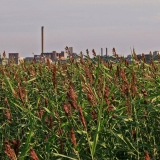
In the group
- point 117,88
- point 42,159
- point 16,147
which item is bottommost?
point 42,159

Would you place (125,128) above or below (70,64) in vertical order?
below

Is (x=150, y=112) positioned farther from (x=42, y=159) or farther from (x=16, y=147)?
(x=16, y=147)

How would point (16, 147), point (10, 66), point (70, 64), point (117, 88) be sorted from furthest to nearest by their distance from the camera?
1. point (10, 66)
2. point (70, 64)
3. point (117, 88)
4. point (16, 147)

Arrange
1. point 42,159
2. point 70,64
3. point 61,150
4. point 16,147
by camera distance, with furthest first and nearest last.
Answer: point 70,64 → point 42,159 → point 61,150 → point 16,147

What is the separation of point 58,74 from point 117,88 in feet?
8.16

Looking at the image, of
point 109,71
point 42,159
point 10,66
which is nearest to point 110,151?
point 42,159

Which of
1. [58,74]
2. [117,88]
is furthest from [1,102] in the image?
[117,88]

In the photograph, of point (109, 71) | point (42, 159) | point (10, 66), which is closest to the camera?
point (42, 159)

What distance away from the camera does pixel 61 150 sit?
3.69 meters

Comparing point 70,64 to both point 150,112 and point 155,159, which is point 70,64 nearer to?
point 150,112

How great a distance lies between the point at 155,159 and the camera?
3.79 metres

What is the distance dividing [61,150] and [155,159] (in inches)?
28.8

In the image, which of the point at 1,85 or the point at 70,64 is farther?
the point at 70,64

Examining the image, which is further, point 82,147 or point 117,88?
point 117,88
